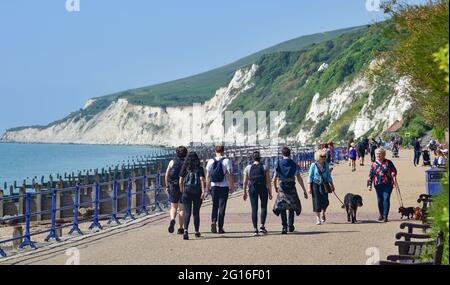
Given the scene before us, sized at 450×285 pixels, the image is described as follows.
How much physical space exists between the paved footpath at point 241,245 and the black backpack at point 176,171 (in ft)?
3.39

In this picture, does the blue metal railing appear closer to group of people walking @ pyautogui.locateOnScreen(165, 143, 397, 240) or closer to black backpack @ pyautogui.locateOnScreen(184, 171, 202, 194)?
group of people walking @ pyautogui.locateOnScreen(165, 143, 397, 240)

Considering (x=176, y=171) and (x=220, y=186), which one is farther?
(x=220, y=186)

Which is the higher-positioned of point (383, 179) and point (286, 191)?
point (383, 179)

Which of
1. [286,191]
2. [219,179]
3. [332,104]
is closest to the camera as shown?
[219,179]

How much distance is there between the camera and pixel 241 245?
14102 mm

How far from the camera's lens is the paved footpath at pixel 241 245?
12539 millimetres

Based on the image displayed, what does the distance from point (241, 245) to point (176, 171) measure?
2107 millimetres

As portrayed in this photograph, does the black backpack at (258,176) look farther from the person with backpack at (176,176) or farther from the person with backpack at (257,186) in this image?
the person with backpack at (176,176)

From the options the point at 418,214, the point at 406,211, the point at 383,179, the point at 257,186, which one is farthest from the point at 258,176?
the point at 418,214

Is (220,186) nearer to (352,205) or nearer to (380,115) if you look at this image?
(352,205)

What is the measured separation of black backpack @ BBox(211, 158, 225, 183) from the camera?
1543 cm
